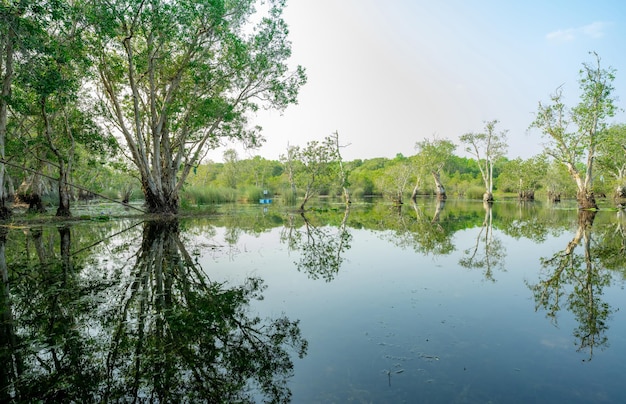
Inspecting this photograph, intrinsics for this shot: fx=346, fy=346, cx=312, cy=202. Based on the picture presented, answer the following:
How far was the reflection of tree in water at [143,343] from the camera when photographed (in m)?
3.19

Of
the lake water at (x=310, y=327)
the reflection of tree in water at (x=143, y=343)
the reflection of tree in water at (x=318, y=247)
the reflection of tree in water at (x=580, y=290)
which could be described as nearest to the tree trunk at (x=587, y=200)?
the reflection of tree in water at (x=580, y=290)

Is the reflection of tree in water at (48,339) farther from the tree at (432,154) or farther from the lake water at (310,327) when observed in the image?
the tree at (432,154)

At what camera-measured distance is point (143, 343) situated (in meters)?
4.02

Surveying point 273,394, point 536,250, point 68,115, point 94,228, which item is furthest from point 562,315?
point 68,115

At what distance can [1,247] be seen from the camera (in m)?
10.1

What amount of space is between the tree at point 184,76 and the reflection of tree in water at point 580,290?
1592 centimetres

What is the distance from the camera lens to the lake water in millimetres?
3250

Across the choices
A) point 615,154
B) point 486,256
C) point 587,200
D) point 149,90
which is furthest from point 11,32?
point 615,154

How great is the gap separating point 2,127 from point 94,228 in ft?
19.3

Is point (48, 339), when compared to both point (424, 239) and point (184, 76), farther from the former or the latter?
point (184, 76)

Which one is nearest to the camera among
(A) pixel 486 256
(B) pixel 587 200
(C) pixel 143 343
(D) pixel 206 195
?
(C) pixel 143 343

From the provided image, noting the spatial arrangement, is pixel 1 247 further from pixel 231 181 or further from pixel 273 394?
pixel 231 181

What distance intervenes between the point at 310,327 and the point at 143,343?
2083 millimetres

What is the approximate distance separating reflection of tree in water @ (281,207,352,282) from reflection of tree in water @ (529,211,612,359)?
13.3 feet
